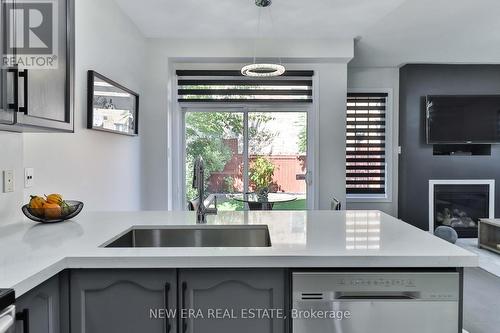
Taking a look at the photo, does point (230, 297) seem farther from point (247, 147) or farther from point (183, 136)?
point (183, 136)

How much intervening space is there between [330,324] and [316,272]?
191 millimetres

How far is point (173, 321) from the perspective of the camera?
3.65 feet

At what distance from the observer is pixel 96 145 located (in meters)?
2.51

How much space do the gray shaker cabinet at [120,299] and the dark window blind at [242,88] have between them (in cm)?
332

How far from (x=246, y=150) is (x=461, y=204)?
3.45 m

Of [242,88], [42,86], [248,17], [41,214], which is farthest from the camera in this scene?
[242,88]

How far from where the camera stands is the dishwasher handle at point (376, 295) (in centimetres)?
110

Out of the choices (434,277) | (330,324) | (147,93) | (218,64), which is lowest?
(330,324)

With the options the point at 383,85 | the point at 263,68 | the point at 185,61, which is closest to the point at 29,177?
the point at 263,68

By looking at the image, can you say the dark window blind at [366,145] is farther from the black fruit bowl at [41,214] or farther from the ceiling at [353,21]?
the black fruit bowl at [41,214]

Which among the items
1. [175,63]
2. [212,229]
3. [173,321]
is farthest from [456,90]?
[173,321]

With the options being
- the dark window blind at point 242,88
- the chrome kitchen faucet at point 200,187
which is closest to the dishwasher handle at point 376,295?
the chrome kitchen faucet at point 200,187

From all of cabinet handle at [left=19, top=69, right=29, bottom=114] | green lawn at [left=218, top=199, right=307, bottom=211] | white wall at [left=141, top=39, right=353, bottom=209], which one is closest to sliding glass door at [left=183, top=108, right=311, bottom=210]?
green lawn at [left=218, top=199, right=307, bottom=211]

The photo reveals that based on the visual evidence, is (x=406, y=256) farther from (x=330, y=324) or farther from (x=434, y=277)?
(x=330, y=324)
